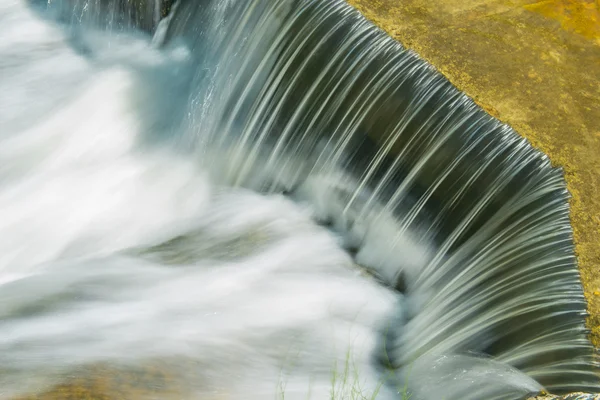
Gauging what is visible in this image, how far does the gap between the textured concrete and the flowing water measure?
104mm

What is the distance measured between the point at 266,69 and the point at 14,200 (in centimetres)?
184

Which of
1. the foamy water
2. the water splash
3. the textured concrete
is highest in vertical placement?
the textured concrete

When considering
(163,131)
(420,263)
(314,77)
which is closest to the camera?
(420,263)

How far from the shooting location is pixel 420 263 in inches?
169

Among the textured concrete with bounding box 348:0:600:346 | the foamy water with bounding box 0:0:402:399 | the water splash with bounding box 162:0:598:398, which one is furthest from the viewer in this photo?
the textured concrete with bounding box 348:0:600:346

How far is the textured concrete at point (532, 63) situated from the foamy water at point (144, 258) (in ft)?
3.89

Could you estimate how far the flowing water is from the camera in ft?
11.7

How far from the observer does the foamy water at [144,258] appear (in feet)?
12.5

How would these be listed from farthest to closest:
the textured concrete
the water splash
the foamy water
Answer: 1. the textured concrete
2. the foamy water
3. the water splash

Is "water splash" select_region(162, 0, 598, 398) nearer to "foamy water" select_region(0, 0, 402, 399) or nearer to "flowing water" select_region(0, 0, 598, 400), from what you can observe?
"flowing water" select_region(0, 0, 598, 400)

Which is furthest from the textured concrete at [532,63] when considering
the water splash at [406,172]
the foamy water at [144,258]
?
the foamy water at [144,258]

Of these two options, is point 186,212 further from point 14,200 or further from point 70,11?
point 70,11

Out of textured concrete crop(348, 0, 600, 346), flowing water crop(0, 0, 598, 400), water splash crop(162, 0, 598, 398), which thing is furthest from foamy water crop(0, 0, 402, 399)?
textured concrete crop(348, 0, 600, 346)

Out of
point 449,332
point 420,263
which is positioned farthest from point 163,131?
point 449,332
